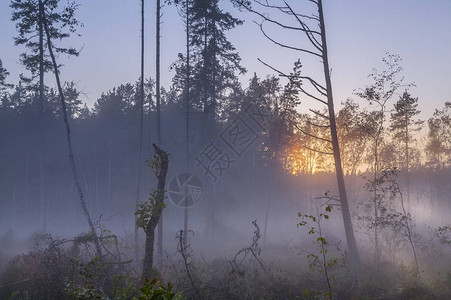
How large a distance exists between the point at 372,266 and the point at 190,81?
19186mm

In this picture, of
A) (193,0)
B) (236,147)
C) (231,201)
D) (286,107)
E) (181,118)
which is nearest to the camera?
(193,0)

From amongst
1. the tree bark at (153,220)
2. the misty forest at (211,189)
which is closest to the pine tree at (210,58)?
the misty forest at (211,189)

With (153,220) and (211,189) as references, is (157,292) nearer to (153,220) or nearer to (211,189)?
(153,220)

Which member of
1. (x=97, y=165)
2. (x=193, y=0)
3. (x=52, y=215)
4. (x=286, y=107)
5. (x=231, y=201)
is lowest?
(x=52, y=215)

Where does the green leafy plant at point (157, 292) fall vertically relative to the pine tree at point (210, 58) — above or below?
below

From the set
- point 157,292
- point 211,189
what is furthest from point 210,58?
point 157,292

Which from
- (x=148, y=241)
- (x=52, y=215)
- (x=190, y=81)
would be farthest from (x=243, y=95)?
(x=52, y=215)

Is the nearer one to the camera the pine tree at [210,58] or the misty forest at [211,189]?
the misty forest at [211,189]

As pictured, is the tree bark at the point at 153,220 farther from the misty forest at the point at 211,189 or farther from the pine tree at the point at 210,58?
the pine tree at the point at 210,58

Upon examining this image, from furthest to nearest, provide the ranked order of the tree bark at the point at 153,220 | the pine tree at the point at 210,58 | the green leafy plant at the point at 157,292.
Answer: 1. the pine tree at the point at 210,58
2. the tree bark at the point at 153,220
3. the green leafy plant at the point at 157,292

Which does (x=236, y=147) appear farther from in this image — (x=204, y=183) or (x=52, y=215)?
(x=52, y=215)

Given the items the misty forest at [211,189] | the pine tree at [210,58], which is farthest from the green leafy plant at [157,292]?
the pine tree at [210,58]

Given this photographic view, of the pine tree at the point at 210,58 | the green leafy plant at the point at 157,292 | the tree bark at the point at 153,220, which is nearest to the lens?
the green leafy plant at the point at 157,292

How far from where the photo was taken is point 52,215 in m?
48.8
